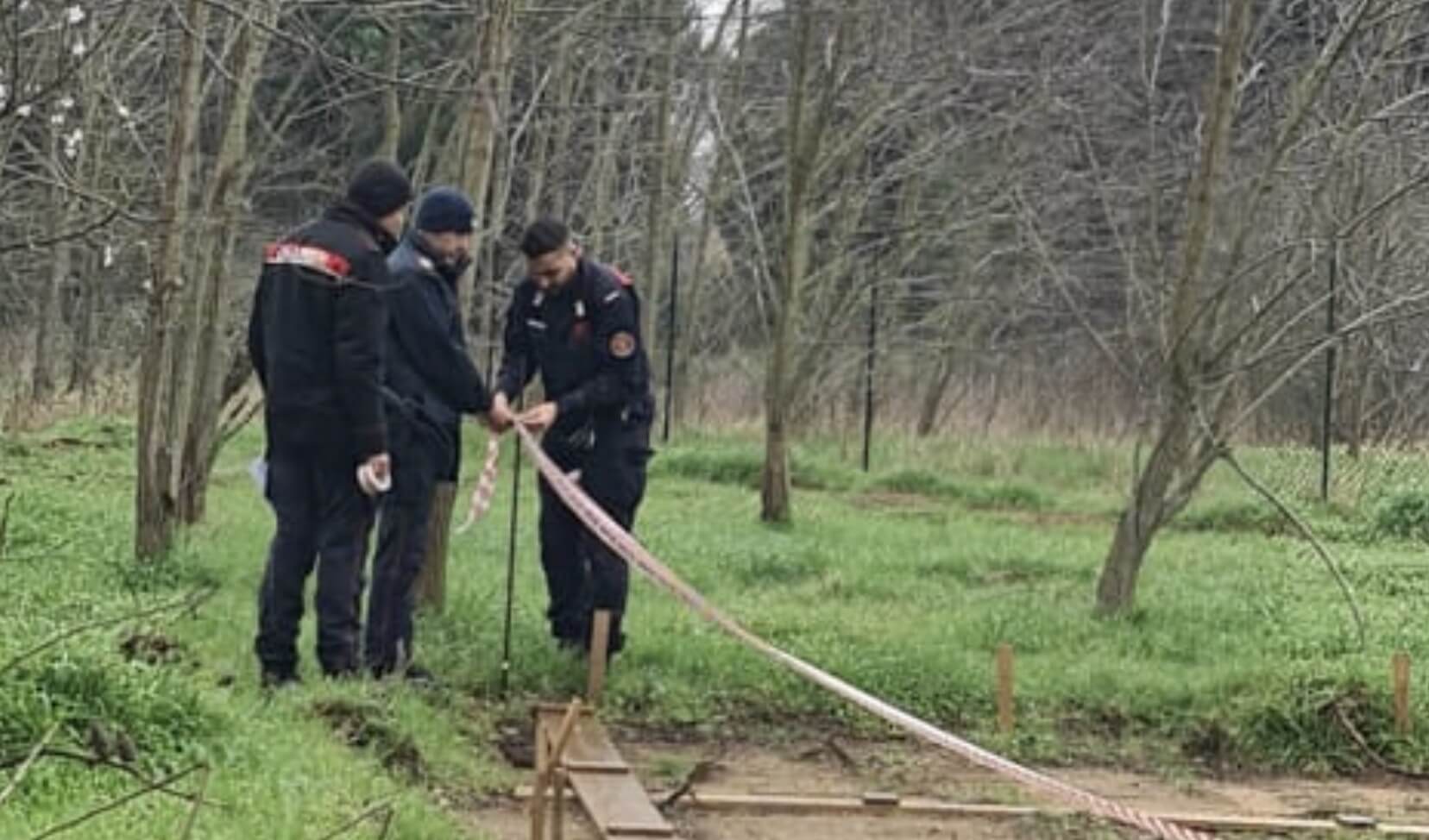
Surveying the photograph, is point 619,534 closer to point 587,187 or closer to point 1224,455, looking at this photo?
point 1224,455

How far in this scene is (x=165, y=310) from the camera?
9.72 metres

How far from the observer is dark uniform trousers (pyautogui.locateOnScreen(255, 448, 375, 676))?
24.8ft

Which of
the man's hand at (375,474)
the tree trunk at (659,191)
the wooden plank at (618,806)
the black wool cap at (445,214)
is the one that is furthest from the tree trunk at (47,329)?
the wooden plank at (618,806)

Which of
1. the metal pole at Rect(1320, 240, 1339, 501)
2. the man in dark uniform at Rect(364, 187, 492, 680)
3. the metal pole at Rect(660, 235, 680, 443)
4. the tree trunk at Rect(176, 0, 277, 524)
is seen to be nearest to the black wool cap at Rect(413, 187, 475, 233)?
the man in dark uniform at Rect(364, 187, 492, 680)

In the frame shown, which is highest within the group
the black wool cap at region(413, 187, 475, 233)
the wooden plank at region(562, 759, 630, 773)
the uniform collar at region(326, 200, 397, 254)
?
the black wool cap at region(413, 187, 475, 233)

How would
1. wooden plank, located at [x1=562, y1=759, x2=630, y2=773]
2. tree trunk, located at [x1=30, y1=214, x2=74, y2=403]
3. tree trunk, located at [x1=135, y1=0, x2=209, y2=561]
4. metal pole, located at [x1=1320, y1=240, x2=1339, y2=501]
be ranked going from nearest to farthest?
1. wooden plank, located at [x1=562, y1=759, x2=630, y2=773]
2. tree trunk, located at [x1=135, y1=0, x2=209, y2=561]
3. metal pole, located at [x1=1320, y1=240, x2=1339, y2=501]
4. tree trunk, located at [x1=30, y1=214, x2=74, y2=403]

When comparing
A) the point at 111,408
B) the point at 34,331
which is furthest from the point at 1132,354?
the point at 34,331

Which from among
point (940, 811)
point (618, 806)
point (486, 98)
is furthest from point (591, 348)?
point (618, 806)

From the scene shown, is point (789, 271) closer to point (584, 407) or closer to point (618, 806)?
point (584, 407)

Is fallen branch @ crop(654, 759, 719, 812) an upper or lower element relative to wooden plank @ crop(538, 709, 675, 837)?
lower

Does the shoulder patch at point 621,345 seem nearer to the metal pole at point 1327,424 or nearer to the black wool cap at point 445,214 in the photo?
the black wool cap at point 445,214

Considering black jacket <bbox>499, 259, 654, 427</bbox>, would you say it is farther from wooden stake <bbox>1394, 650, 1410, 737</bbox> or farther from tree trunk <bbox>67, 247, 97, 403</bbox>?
tree trunk <bbox>67, 247, 97, 403</bbox>

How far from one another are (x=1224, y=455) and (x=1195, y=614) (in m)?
1.07

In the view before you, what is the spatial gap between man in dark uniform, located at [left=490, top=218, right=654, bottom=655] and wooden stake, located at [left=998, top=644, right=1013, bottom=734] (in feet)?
5.06
